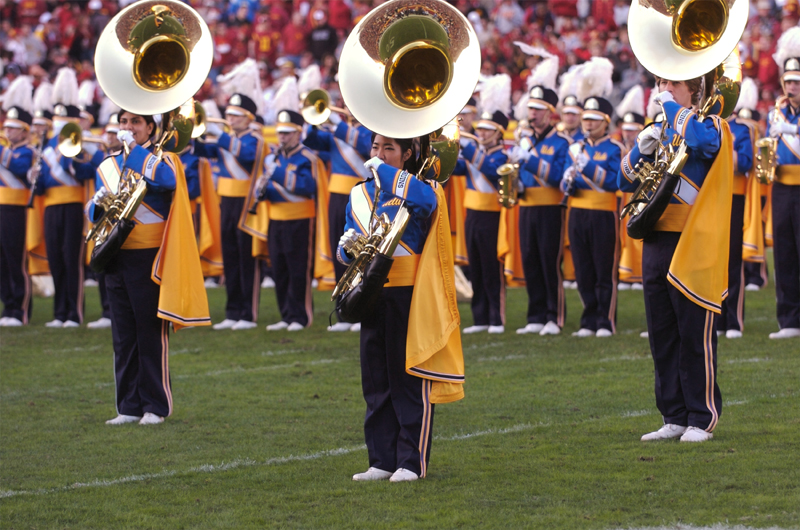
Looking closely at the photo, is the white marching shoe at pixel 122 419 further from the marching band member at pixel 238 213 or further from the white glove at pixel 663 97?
the marching band member at pixel 238 213

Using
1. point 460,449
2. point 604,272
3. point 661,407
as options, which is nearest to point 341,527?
point 460,449

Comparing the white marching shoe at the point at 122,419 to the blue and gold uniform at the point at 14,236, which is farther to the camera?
the blue and gold uniform at the point at 14,236

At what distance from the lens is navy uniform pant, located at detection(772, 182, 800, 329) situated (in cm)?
945

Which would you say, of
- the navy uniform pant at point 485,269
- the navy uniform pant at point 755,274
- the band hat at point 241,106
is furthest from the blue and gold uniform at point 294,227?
the navy uniform pant at point 755,274

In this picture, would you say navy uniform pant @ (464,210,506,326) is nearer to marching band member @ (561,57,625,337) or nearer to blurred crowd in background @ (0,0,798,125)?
marching band member @ (561,57,625,337)

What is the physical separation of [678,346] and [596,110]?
4.33m

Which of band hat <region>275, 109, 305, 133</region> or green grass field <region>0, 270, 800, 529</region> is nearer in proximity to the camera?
green grass field <region>0, 270, 800, 529</region>

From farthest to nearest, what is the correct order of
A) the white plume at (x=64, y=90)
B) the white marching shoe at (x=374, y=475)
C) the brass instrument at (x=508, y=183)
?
the white plume at (x=64, y=90) < the brass instrument at (x=508, y=183) < the white marching shoe at (x=374, y=475)

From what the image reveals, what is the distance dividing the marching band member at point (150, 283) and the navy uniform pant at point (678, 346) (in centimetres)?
272

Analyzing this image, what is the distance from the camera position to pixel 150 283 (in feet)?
23.3

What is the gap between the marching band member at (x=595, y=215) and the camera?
985cm

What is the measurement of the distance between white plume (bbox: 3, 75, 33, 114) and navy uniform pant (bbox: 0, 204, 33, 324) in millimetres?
1273

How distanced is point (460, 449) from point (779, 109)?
493 cm

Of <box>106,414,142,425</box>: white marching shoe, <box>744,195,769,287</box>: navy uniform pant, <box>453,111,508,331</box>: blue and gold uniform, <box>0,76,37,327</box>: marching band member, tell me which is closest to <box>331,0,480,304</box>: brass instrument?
<box>106,414,142,425</box>: white marching shoe
